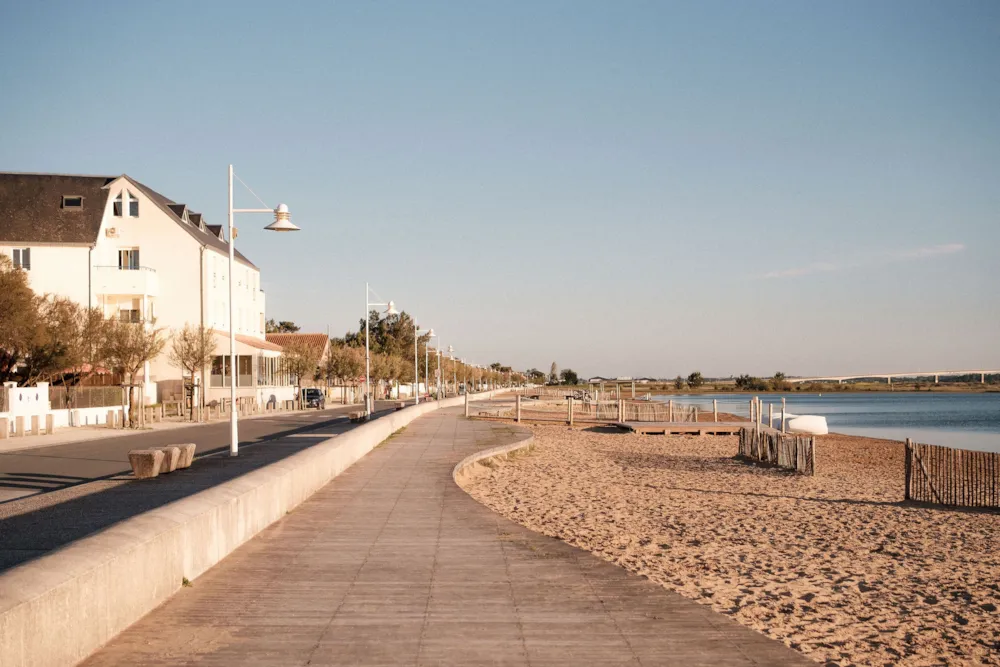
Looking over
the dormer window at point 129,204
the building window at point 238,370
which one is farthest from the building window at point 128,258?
the building window at point 238,370

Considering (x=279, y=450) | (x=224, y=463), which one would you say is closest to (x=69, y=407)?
(x=279, y=450)

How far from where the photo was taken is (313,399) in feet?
203

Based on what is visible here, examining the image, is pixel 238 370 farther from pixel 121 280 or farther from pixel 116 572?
pixel 116 572

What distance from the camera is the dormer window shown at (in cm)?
5250

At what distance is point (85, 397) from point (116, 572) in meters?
33.3

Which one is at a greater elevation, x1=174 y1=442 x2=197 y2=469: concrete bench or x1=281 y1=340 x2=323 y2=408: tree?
x1=281 y1=340 x2=323 y2=408: tree

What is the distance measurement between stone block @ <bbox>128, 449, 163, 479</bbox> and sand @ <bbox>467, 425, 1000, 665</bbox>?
612cm

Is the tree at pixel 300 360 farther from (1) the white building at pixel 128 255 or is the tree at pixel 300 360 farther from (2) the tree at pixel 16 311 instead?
(2) the tree at pixel 16 311

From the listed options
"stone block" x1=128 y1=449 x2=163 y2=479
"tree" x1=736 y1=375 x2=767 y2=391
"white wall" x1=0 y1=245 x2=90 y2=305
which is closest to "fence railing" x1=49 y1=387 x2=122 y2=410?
"white wall" x1=0 y1=245 x2=90 y2=305

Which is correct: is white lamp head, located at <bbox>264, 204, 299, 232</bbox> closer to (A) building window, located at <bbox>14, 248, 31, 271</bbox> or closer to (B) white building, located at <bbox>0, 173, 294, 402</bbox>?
(B) white building, located at <bbox>0, 173, 294, 402</bbox>

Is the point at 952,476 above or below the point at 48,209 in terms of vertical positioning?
below

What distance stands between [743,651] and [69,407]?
34.5 meters

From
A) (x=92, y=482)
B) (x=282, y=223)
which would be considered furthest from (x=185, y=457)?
(x=282, y=223)

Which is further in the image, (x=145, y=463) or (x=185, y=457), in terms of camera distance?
(x=185, y=457)
